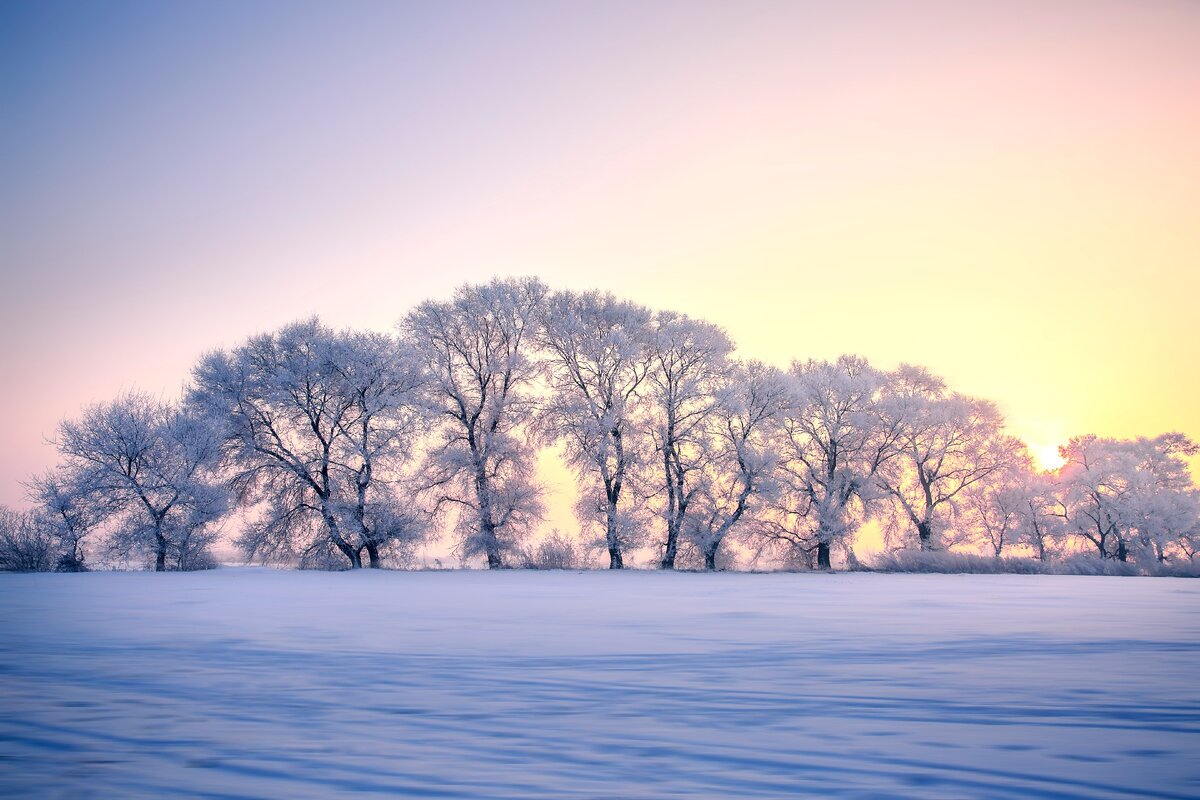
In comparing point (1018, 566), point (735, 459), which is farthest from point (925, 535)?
point (735, 459)

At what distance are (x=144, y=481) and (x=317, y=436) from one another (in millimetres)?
6034

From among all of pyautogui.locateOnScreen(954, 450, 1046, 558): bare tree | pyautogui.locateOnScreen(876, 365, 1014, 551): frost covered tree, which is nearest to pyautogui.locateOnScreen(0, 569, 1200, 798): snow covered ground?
pyautogui.locateOnScreen(876, 365, 1014, 551): frost covered tree

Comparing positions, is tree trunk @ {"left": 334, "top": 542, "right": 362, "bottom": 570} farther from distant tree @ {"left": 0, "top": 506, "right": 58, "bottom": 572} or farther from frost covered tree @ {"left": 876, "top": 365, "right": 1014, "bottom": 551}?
frost covered tree @ {"left": 876, "top": 365, "right": 1014, "bottom": 551}

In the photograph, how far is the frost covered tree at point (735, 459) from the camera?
29.0 meters

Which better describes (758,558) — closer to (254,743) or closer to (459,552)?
(459,552)

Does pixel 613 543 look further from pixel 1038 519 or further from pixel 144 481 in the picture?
pixel 1038 519

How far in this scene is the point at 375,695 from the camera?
13.2ft

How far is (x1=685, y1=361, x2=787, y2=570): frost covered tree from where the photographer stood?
29.0 m

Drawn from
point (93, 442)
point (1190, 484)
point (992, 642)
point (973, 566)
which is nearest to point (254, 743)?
point (992, 642)

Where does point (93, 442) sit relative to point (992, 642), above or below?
above

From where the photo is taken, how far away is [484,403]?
31.2 metres

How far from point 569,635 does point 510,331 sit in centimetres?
2585

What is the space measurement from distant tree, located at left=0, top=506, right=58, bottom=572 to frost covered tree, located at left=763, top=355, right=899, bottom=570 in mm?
25808

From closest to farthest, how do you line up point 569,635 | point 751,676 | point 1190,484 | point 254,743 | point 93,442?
point 254,743 → point 751,676 → point 569,635 → point 93,442 → point 1190,484
